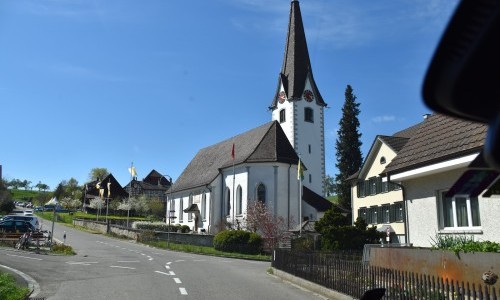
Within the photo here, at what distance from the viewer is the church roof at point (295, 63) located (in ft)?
185

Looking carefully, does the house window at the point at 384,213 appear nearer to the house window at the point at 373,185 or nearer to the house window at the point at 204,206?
the house window at the point at 373,185

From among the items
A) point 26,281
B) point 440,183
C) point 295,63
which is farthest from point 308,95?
point 26,281

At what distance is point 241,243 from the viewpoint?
33.9m

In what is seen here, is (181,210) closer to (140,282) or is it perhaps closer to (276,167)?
(276,167)

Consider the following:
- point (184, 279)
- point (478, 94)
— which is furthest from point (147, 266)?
point (478, 94)

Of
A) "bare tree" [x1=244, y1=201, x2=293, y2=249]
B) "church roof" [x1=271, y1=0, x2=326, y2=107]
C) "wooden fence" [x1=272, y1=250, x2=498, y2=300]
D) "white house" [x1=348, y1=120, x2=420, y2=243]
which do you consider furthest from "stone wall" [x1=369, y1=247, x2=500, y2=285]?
"church roof" [x1=271, y1=0, x2=326, y2=107]

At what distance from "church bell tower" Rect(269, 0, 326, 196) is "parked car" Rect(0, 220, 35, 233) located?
2887 cm

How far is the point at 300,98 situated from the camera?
55.5 metres

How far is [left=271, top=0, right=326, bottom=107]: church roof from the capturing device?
56500 millimetres

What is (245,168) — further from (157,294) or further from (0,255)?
(157,294)

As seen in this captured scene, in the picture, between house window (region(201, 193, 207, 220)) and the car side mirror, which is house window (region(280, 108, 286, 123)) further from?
the car side mirror

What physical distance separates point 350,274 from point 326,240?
14108 millimetres

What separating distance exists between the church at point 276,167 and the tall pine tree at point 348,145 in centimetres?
618

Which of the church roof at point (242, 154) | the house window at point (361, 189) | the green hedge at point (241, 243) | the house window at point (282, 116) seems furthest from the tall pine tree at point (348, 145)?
the green hedge at point (241, 243)
